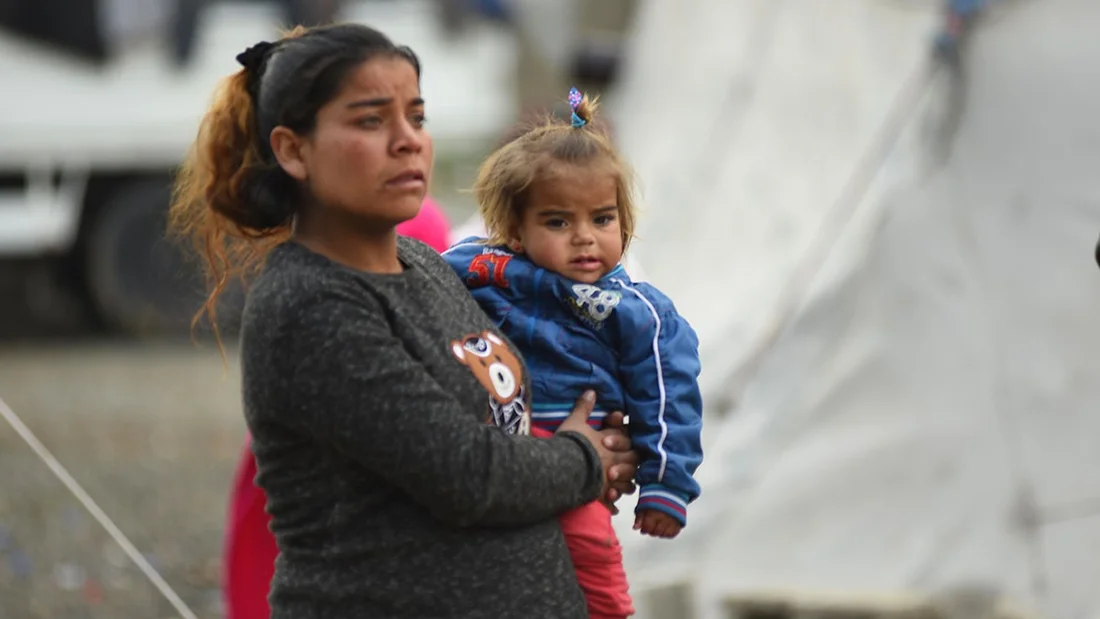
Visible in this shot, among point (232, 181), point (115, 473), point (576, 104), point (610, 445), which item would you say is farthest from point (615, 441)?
point (115, 473)

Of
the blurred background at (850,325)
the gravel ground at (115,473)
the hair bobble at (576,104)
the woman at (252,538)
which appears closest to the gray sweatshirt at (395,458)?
the hair bobble at (576,104)

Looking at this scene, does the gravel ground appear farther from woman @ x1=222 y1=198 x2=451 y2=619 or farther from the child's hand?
the child's hand

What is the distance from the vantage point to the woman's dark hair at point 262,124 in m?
1.82

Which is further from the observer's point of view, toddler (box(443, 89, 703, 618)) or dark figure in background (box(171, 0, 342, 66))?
dark figure in background (box(171, 0, 342, 66))

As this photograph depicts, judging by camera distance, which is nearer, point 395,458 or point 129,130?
point 395,458

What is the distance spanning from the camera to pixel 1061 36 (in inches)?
155

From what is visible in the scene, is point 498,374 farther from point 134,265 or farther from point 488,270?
point 134,265

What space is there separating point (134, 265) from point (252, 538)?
7.46m

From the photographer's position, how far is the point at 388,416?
174cm

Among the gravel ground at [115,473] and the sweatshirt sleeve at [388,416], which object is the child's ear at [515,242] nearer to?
the sweatshirt sleeve at [388,416]

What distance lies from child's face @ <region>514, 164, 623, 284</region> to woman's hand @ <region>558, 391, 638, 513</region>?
0.16 meters

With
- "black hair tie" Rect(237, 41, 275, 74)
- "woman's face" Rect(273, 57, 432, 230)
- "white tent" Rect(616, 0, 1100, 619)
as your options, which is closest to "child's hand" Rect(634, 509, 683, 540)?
"woman's face" Rect(273, 57, 432, 230)

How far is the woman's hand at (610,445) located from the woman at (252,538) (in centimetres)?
108

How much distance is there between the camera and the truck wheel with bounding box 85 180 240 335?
10.1 m
